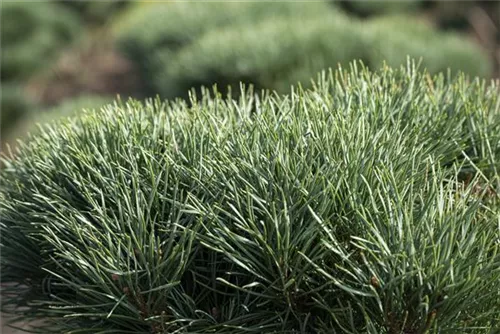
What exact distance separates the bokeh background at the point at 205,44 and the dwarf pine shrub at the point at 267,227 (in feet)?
1.94

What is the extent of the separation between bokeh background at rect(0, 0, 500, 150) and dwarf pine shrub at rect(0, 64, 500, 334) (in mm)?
590

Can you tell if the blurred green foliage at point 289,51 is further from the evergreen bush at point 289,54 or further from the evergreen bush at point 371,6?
the evergreen bush at point 371,6

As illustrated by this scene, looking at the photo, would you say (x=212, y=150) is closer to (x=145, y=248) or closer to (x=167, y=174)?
(x=167, y=174)

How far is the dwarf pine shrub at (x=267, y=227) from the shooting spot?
170cm

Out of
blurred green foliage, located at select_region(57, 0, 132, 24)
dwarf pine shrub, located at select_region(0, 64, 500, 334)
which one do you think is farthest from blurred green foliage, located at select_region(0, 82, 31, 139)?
dwarf pine shrub, located at select_region(0, 64, 500, 334)

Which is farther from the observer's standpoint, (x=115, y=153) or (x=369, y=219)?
(x=115, y=153)

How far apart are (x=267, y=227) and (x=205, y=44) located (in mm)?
3571

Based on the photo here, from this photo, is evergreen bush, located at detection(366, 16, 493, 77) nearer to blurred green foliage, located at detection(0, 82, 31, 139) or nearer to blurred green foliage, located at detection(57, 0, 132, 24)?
blurred green foliage, located at detection(0, 82, 31, 139)

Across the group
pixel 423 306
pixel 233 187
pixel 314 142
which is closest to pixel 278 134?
pixel 314 142

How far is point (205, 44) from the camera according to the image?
5.23 metres

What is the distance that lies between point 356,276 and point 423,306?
0.61 feet

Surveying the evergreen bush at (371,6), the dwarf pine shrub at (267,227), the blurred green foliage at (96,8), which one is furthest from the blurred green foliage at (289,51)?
the blurred green foliage at (96,8)

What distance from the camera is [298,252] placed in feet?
5.63

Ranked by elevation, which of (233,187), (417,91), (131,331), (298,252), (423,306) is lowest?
(131,331)
